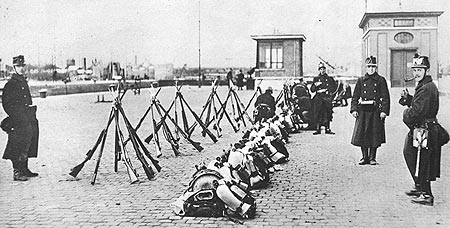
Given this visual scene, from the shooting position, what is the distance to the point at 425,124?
20.1 feet

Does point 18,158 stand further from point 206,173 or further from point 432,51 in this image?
point 432,51

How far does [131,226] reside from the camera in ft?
17.9

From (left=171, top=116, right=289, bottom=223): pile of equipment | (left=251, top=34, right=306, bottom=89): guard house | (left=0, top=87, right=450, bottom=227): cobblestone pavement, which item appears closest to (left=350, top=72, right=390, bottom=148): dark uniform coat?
(left=0, top=87, right=450, bottom=227): cobblestone pavement

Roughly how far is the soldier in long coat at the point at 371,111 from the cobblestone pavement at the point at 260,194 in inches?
15.6

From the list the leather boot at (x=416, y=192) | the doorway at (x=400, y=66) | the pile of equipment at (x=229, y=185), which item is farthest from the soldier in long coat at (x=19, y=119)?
the doorway at (x=400, y=66)

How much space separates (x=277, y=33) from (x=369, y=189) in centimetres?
2729

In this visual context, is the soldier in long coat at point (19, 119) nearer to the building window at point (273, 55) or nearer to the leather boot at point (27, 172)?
the leather boot at point (27, 172)

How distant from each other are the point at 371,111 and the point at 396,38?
722 inches

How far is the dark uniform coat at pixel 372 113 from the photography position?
8820mm

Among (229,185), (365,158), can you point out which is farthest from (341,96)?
(229,185)

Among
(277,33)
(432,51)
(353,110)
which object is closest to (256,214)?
(353,110)

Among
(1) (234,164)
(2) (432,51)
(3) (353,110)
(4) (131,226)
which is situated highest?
(2) (432,51)

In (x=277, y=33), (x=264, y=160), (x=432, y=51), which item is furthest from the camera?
(x=277, y=33)

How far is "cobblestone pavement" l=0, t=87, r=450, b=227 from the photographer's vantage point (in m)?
5.60
